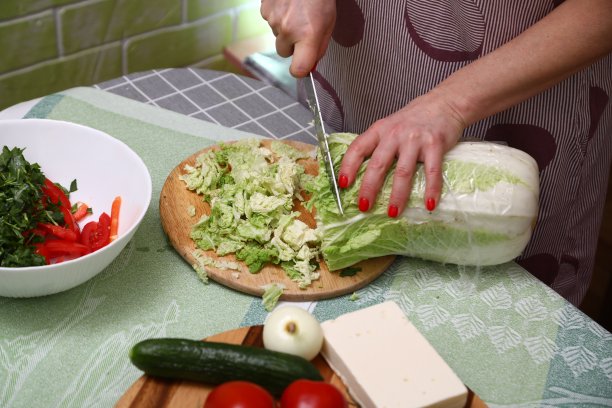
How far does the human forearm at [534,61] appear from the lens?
1658 millimetres

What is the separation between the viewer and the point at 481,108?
175cm

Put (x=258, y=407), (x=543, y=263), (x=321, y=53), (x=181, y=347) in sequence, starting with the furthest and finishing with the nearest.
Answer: (x=543, y=263) → (x=321, y=53) → (x=181, y=347) → (x=258, y=407)

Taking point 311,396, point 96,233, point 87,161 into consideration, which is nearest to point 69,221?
point 96,233

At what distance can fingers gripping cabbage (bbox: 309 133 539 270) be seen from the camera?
5.51 ft

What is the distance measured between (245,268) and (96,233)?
1.21 ft

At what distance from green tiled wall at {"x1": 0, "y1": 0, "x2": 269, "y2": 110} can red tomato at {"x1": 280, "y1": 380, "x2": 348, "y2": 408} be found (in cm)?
232

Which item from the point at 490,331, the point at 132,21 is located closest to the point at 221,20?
the point at 132,21

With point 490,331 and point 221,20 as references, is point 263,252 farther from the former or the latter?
point 221,20

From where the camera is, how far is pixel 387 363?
4.51ft

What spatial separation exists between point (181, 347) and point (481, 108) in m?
0.95

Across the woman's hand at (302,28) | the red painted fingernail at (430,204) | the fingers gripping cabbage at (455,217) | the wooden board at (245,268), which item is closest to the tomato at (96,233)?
the wooden board at (245,268)

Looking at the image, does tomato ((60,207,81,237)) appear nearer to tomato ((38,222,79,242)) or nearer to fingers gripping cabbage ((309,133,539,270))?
tomato ((38,222,79,242))

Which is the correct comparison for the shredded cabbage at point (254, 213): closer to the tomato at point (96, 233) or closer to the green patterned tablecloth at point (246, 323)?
the green patterned tablecloth at point (246, 323)

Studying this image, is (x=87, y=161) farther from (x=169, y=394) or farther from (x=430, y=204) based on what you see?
(x=430, y=204)
